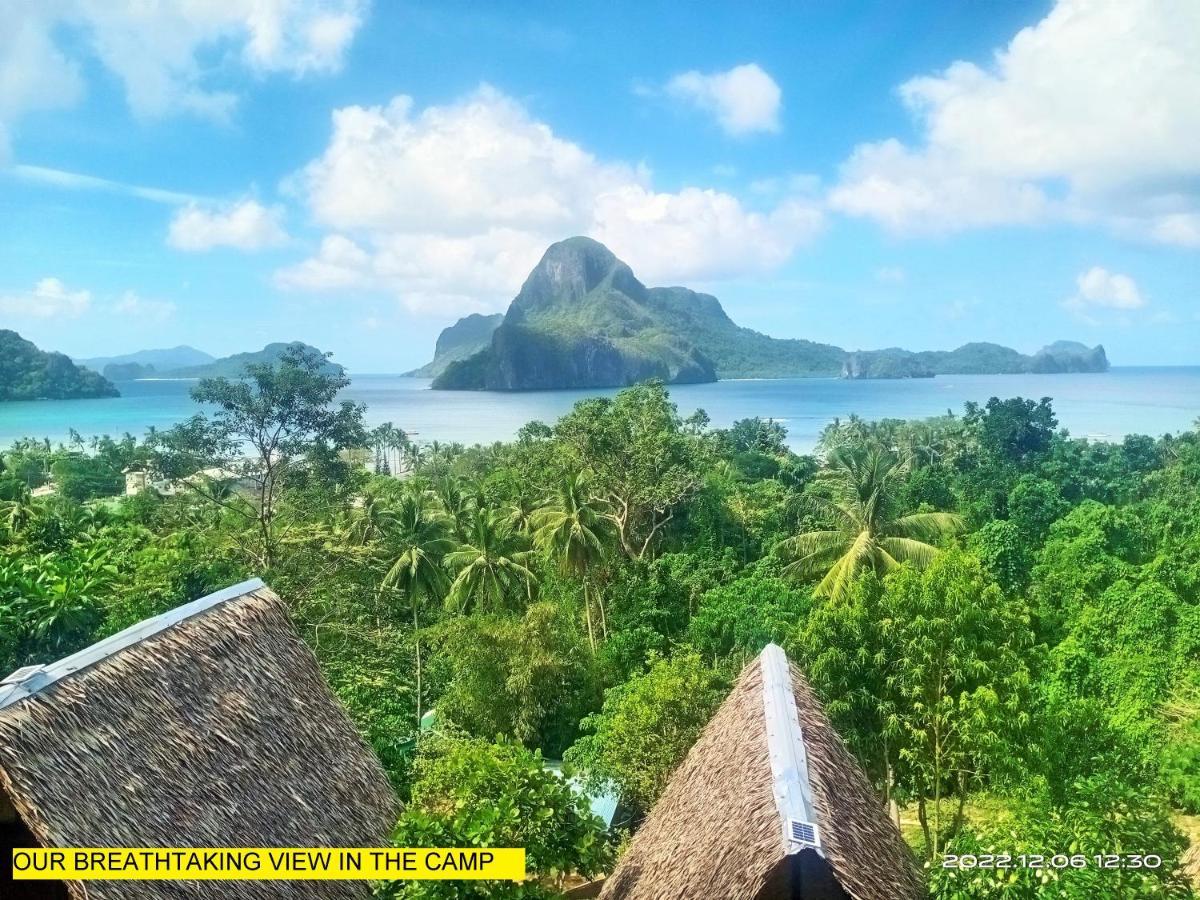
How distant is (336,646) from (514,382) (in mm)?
119942

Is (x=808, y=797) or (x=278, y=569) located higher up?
(x=808, y=797)

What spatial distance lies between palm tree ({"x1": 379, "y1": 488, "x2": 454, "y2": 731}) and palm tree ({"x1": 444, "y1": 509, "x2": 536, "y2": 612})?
22.7 inches

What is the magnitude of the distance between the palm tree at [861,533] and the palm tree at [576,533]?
16.4 feet

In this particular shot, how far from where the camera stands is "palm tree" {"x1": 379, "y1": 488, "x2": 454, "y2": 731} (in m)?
25.6

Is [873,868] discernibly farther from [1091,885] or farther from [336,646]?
[336,646]

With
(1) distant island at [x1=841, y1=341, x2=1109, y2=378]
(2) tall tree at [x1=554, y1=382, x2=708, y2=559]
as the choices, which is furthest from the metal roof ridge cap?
(1) distant island at [x1=841, y1=341, x2=1109, y2=378]

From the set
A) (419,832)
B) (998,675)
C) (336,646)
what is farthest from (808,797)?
(336,646)

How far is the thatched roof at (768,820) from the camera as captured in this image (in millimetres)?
Answer: 4398

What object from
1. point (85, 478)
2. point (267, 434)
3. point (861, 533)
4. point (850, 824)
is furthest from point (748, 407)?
point (850, 824)

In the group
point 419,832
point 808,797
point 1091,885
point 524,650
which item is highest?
point 808,797

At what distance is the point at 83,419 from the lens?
340 ft

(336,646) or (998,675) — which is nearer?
(998,675)

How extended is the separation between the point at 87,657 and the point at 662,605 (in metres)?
19.3

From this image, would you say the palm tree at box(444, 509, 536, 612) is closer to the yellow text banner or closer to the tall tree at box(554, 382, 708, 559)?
the tall tree at box(554, 382, 708, 559)
